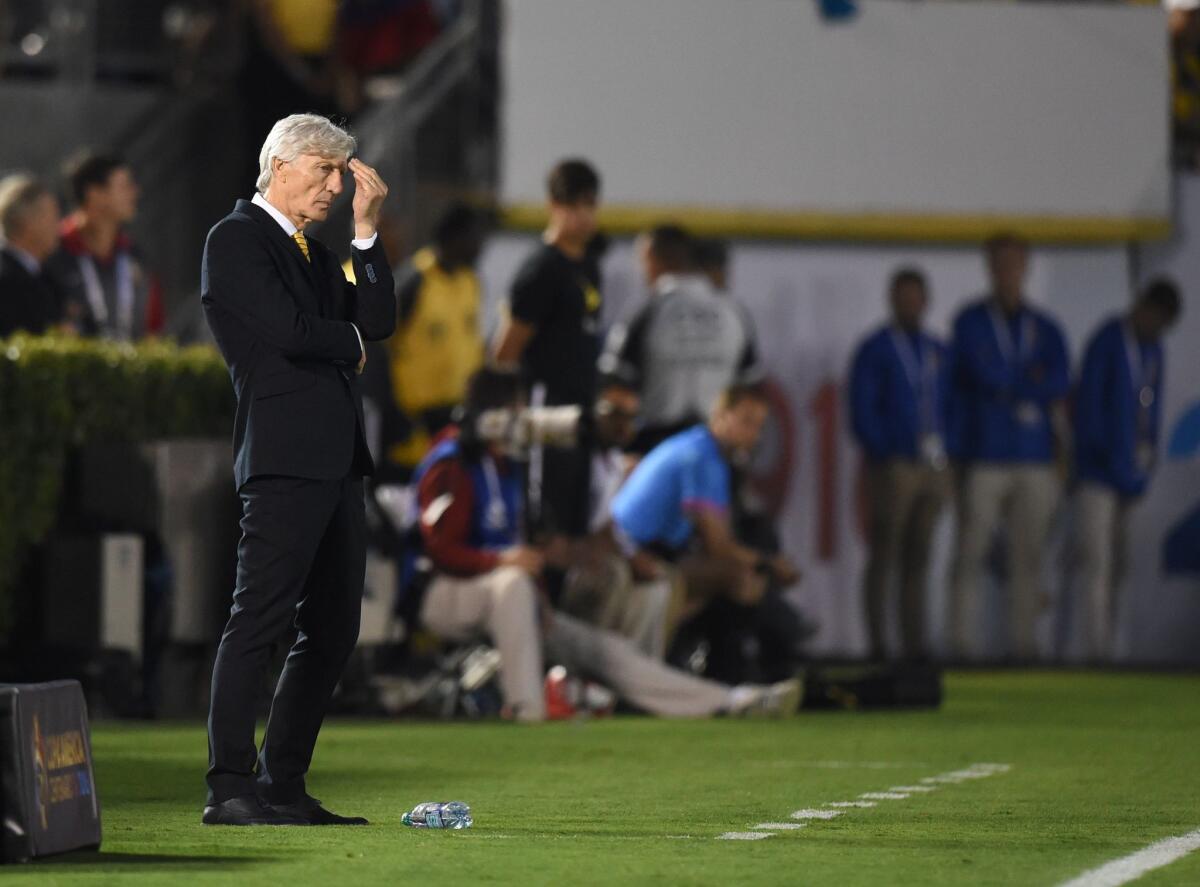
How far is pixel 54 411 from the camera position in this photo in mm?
12711

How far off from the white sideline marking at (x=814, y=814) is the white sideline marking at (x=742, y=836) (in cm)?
51

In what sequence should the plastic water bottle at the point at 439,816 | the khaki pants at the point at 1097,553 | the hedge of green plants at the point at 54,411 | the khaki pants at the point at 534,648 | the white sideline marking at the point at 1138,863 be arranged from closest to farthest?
Answer: the white sideline marking at the point at 1138,863, the plastic water bottle at the point at 439,816, the khaki pants at the point at 534,648, the hedge of green plants at the point at 54,411, the khaki pants at the point at 1097,553

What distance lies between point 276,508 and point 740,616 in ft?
21.4

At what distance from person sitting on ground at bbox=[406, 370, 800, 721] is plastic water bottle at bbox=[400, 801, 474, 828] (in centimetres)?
488

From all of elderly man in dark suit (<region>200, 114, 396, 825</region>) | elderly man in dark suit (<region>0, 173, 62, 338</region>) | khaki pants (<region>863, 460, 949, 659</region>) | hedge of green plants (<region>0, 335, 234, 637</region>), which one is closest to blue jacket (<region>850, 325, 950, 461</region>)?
khaki pants (<region>863, 460, 949, 659</region>)

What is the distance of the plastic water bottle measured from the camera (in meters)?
7.43

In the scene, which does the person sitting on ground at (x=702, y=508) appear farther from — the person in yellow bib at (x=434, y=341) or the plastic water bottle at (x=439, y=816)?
the plastic water bottle at (x=439, y=816)

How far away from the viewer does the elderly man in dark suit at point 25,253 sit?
514 inches

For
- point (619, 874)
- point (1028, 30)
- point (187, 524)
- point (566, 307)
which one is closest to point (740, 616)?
point (566, 307)

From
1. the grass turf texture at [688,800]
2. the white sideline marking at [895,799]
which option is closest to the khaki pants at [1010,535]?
the grass turf texture at [688,800]

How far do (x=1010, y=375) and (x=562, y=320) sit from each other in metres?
4.46

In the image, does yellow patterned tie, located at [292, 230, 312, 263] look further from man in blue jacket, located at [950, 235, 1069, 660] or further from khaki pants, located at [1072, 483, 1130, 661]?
khaki pants, located at [1072, 483, 1130, 661]

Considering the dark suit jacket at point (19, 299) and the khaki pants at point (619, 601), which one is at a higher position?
the dark suit jacket at point (19, 299)

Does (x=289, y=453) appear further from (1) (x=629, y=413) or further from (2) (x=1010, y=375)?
(2) (x=1010, y=375)
